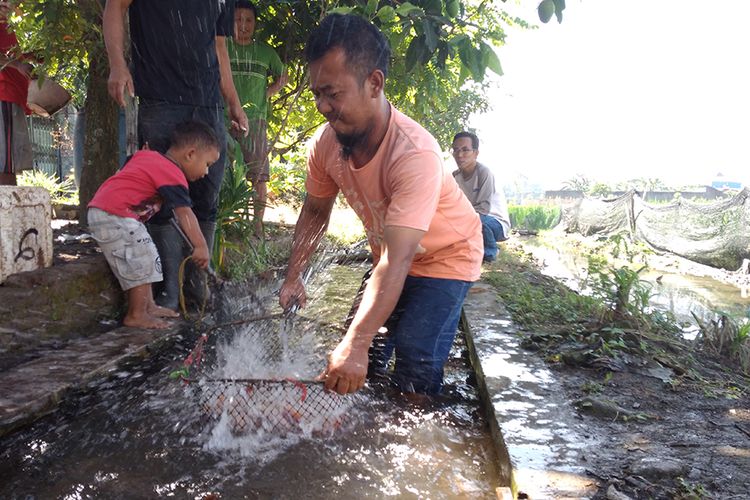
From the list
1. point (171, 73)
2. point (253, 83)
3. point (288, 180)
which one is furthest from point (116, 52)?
point (288, 180)

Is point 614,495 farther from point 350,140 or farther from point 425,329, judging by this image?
point 350,140

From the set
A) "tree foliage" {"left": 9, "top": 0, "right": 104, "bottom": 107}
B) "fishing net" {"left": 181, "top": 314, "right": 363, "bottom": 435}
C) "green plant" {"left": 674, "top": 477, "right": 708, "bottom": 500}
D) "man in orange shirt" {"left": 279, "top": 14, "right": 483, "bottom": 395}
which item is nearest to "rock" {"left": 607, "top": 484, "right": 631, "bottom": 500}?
"green plant" {"left": 674, "top": 477, "right": 708, "bottom": 500}

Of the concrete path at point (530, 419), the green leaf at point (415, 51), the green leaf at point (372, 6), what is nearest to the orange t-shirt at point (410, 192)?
the concrete path at point (530, 419)

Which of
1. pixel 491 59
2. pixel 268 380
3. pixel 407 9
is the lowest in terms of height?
pixel 268 380

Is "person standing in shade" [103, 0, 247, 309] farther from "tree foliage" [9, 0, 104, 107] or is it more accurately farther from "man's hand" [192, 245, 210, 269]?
"tree foliage" [9, 0, 104, 107]

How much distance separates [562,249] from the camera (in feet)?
54.3

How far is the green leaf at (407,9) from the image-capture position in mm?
3516

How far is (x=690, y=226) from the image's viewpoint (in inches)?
496

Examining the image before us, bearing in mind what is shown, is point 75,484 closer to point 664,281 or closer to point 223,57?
point 223,57

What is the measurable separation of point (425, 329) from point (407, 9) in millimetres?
2124

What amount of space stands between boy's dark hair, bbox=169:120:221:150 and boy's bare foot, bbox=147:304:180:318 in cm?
103

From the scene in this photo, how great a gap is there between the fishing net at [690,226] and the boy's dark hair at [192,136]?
10.3 m

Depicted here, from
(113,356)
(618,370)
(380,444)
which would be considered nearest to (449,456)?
(380,444)

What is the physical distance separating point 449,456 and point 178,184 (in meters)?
2.23
